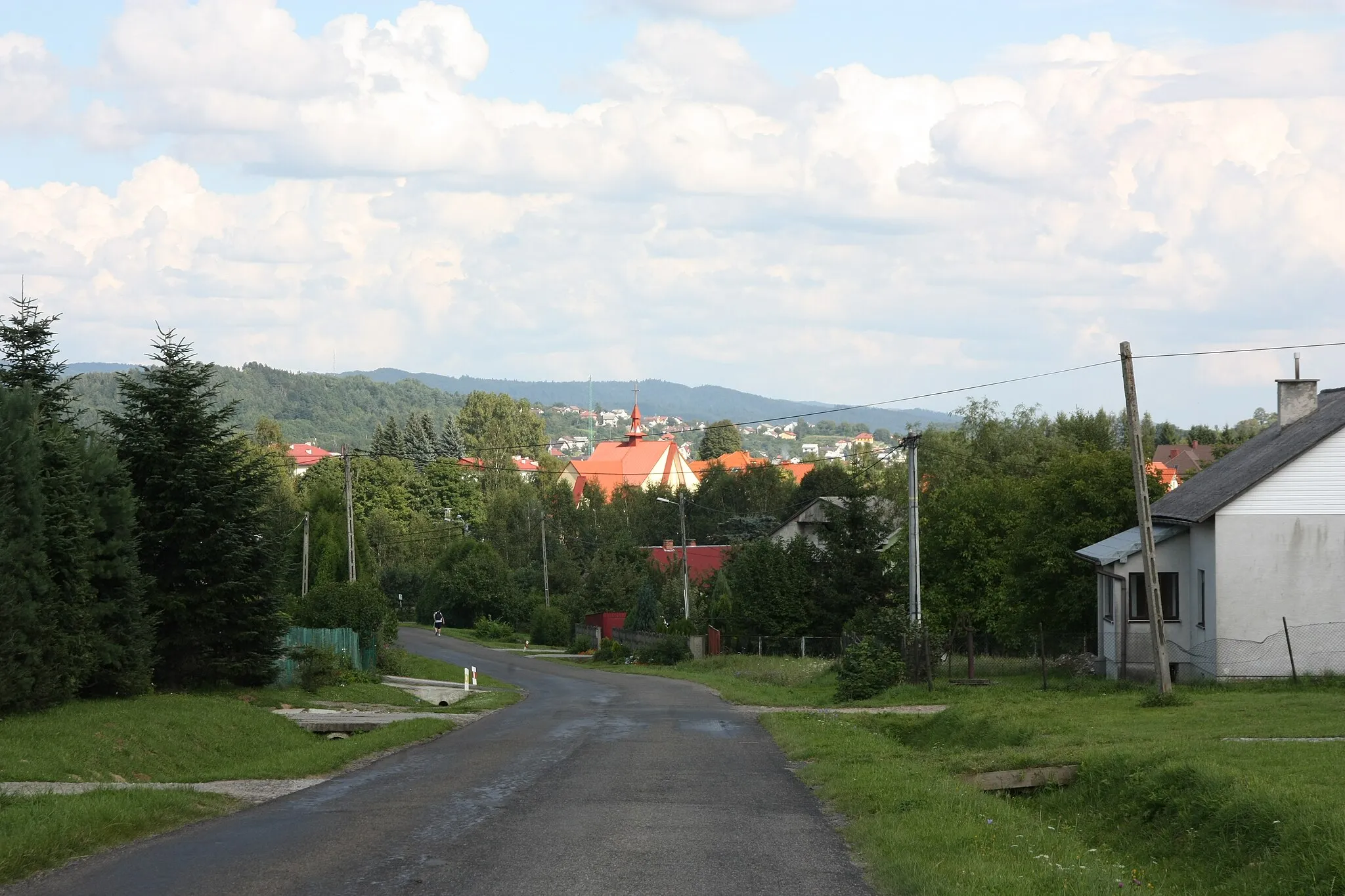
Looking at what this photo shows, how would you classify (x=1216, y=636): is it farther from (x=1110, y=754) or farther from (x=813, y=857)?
(x=813, y=857)

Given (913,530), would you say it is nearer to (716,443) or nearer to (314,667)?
(314,667)

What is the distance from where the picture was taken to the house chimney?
33031mm

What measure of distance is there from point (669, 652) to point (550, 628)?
63.6 feet

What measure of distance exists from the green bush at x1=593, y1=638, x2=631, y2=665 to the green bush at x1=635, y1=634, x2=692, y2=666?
2.65 metres

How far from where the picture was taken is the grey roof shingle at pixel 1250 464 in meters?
28.7

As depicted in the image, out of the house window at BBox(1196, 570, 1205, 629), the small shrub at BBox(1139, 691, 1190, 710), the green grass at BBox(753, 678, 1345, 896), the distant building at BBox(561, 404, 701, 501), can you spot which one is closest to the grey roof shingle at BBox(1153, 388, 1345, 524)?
the house window at BBox(1196, 570, 1205, 629)

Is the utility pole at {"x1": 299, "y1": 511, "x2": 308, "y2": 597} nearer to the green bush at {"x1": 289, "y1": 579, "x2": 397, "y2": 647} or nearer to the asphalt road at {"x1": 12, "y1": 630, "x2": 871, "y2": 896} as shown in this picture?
the green bush at {"x1": 289, "y1": 579, "x2": 397, "y2": 647}

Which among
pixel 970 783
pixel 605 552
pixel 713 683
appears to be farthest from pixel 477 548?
pixel 970 783

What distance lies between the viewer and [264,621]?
28062 mm

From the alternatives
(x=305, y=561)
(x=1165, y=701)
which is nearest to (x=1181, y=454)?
(x=305, y=561)

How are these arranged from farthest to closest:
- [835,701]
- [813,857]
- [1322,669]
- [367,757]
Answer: [835,701], [1322,669], [367,757], [813,857]

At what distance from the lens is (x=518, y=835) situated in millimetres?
11047

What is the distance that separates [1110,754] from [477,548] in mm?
76133

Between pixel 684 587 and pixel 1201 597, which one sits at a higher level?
pixel 1201 597
